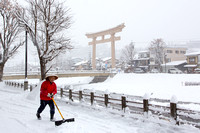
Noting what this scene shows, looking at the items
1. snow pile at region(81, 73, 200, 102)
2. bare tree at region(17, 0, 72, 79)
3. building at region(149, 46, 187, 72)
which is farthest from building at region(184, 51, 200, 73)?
bare tree at region(17, 0, 72, 79)

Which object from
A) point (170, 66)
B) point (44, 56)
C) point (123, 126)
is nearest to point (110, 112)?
point (123, 126)

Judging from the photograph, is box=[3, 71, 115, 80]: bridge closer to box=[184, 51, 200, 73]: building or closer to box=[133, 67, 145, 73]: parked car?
box=[133, 67, 145, 73]: parked car

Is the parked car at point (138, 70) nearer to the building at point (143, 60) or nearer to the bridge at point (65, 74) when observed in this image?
the building at point (143, 60)

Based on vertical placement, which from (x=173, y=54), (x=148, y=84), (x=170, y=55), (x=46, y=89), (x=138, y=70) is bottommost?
(x=148, y=84)

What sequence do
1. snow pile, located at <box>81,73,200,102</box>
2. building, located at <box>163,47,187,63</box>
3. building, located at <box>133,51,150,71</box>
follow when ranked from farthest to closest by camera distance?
building, located at <box>163,47,187,63</box> < building, located at <box>133,51,150,71</box> < snow pile, located at <box>81,73,200,102</box>

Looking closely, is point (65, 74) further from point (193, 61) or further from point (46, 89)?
point (193, 61)

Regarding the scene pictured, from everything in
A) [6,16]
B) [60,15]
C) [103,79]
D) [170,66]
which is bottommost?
[103,79]

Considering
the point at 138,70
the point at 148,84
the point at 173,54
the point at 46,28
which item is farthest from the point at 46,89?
the point at 173,54

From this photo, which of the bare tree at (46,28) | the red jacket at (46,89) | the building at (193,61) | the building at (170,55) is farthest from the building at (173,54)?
the red jacket at (46,89)

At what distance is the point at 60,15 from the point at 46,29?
2009mm

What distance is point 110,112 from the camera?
8688mm

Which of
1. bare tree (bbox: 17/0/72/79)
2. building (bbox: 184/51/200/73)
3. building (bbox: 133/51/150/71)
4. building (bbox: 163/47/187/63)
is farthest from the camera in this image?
building (bbox: 163/47/187/63)

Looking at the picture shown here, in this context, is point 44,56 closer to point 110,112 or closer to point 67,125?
point 110,112

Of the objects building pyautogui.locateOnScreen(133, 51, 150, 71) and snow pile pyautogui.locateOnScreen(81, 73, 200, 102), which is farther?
building pyautogui.locateOnScreen(133, 51, 150, 71)
